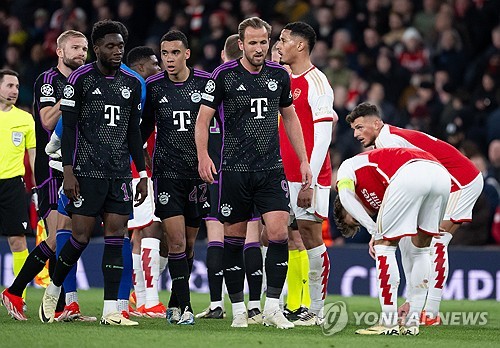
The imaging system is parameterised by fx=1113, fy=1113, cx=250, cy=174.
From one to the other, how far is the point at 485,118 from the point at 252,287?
798 centimetres

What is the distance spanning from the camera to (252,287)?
956 centimetres

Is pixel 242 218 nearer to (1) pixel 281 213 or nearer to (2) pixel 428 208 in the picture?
(1) pixel 281 213

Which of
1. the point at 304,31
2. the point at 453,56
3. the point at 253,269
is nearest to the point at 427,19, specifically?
the point at 453,56

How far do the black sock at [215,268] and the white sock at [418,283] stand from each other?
1779mm

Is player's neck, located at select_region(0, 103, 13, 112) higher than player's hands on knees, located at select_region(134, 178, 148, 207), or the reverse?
player's neck, located at select_region(0, 103, 13, 112)

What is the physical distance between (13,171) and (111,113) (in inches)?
134

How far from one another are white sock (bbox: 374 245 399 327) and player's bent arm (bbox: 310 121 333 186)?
1431 millimetres

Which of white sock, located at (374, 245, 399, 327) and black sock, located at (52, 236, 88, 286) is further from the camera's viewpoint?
black sock, located at (52, 236, 88, 286)

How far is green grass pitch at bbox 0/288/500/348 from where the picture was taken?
8.05 m

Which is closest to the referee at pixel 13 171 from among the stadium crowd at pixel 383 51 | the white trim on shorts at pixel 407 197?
the white trim on shorts at pixel 407 197

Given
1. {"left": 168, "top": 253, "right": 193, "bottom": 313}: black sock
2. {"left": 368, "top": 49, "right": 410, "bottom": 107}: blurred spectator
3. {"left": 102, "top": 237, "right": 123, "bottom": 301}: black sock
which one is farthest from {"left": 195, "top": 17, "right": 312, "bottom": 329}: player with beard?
{"left": 368, "top": 49, "right": 410, "bottom": 107}: blurred spectator

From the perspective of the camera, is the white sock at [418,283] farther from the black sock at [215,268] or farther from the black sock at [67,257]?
the black sock at [67,257]

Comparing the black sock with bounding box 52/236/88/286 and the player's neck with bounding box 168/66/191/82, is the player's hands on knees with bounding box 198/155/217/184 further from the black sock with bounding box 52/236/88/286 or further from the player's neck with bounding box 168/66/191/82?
the black sock with bounding box 52/236/88/286

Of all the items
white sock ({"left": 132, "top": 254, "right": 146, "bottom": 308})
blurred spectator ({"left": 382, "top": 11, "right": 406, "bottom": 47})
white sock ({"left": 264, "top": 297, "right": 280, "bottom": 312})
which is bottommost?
white sock ({"left": 132, "top": 254, "right": 146, "bottom": 308})
